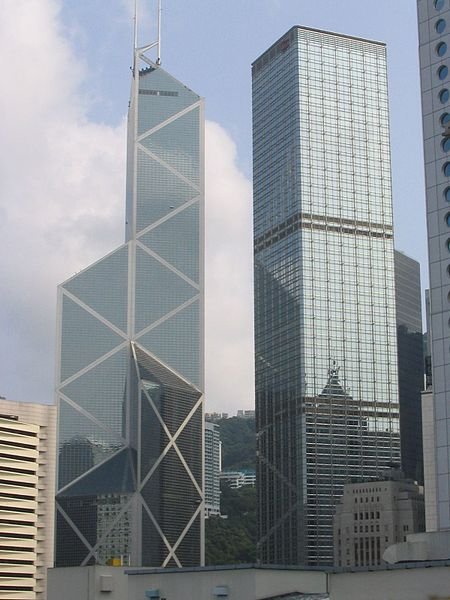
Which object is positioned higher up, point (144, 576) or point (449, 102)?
point (449, 102)

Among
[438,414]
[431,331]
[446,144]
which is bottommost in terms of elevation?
[438,414]

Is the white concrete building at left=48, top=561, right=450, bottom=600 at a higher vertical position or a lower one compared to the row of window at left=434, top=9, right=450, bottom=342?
lower

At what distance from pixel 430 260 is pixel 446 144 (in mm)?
8463

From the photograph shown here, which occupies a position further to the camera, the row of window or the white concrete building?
the row of window

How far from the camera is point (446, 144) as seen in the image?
87062 mm

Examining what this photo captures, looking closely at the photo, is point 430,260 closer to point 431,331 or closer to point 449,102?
point 431,331

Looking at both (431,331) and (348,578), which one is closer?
(348,578)

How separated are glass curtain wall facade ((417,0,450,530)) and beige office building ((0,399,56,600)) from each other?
382ft

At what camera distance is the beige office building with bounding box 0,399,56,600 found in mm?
187875

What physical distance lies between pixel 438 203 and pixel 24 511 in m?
124

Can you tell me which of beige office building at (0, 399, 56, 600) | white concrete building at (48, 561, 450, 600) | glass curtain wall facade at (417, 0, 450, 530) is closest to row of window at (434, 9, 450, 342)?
glass curtain wall facade at (417, 0, 450, 530)

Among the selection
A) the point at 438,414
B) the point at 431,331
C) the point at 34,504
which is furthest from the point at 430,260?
the point at 34,504

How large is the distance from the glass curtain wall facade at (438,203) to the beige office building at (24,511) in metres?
116

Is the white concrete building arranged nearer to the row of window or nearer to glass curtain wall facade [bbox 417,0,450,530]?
glass curtain wall facade [bbox 417,0,450,530]
